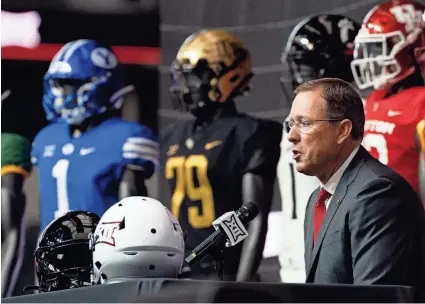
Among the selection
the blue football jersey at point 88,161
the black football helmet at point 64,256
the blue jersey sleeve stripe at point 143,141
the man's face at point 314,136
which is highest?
the man's face at point 314,136

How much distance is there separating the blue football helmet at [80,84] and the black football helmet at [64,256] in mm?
1819

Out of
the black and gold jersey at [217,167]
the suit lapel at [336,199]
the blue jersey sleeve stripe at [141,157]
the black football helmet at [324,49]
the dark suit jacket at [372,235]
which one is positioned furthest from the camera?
the blue jersey sleeve stripe at [141,157]

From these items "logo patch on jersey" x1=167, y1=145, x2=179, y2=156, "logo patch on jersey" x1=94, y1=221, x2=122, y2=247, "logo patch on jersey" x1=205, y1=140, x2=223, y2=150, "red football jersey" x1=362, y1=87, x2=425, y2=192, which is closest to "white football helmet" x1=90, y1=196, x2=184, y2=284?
"logo patch on jersey" x1=94, y1=221, x2=122, y2=247

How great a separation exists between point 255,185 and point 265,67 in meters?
0.45

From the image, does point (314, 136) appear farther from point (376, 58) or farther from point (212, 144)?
point (212, 144)

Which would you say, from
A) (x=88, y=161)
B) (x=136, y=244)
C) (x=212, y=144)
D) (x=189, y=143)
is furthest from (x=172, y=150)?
(x=136, y=244)

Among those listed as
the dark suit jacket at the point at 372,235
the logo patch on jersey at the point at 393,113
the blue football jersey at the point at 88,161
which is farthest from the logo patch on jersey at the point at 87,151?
the dark suit jacket at the point at 372,235

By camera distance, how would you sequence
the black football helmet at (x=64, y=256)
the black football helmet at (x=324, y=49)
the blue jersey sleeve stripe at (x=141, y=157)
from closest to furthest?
1. the black football helmet at (x=64, y=256)
2. the black football helmet at (x=324, y=49)
3. the blue jersey sleeve stripe at (x=141, y=157)

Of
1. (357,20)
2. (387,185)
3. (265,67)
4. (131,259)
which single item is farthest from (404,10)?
(131,259)

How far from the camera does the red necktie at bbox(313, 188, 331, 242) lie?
249 cm

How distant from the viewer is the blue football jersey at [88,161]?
4.43 m

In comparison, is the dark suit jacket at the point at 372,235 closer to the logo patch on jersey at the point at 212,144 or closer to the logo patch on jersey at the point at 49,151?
the logo patch on jersey at the point at 212,144

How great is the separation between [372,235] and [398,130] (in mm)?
1308

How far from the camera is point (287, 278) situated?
3867 millimetres
